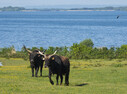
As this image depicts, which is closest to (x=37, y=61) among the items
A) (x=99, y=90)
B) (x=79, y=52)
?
(x=99, y=90)

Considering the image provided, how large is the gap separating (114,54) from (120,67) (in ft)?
39.0

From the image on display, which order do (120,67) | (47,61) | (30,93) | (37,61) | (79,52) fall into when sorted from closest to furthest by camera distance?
1. (30,93)
2. (47,61)
3. (37,61)
4. (120,67)
5. (79,52)

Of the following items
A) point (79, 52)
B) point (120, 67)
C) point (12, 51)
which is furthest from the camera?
point (12, 51)

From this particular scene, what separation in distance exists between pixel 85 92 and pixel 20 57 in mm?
30937

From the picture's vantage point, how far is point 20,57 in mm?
47094

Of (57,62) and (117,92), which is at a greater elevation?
(57,62)

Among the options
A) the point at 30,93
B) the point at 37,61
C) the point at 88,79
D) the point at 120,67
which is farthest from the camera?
the point at 120,67

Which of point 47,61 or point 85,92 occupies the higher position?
point 47,61

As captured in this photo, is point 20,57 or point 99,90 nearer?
point 99,90

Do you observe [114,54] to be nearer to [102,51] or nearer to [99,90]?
[102,51]

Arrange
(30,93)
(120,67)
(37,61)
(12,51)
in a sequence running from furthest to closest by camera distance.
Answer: (12,51), (120,67), (37,61), (30,93)

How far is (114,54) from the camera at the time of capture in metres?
45.2

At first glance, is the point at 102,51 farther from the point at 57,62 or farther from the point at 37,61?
the point at 57,62

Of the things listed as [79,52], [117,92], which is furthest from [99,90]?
[79,52]
